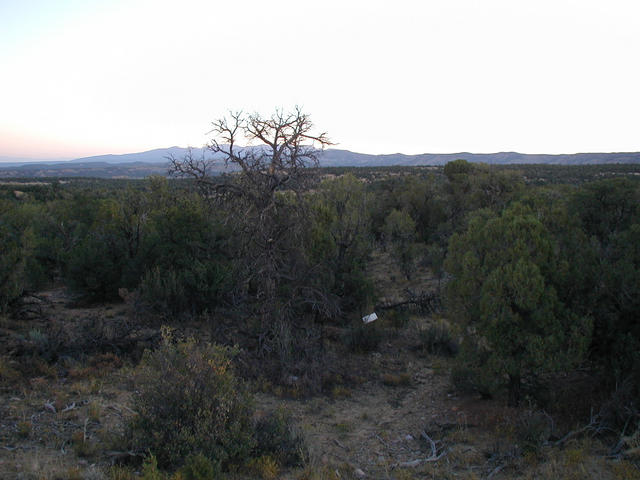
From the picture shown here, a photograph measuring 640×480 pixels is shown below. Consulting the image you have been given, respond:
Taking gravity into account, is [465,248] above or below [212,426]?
above

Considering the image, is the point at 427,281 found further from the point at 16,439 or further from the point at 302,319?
the point at 16,439

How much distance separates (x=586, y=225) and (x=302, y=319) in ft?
24.5

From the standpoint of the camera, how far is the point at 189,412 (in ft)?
17.8

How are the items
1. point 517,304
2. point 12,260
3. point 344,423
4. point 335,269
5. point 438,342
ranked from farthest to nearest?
point 335,269 → point 438,342 → point 12,260 → point 344,423 → point 517,304

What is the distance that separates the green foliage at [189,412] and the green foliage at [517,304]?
418cm

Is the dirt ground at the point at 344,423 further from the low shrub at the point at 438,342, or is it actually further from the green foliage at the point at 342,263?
the green foliage at the point at 342,263

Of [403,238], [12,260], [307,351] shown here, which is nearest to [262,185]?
[307,351]

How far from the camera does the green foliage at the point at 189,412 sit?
16.9 feet

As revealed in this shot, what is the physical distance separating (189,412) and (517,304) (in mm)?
5272

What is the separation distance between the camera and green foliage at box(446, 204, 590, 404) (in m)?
6.62

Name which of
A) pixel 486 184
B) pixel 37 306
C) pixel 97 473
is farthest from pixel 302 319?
pixel 486 184

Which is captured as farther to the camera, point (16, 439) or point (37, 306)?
point (37, 306)

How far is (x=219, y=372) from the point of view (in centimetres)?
575

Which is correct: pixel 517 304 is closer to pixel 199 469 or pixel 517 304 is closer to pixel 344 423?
pixel 344 423
